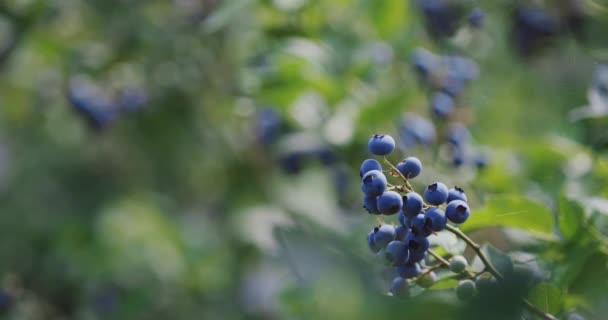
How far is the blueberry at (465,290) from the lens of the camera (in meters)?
0.67

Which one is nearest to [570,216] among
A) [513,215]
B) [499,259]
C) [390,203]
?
[513,215]

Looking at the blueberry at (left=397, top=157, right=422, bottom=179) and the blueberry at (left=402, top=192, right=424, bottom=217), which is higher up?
the blueberry at (left=397, top=157, right=422, bottom=179)

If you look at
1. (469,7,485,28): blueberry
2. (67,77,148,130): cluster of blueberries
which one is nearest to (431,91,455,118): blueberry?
(469,7,485,28): blueberry

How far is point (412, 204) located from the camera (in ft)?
2.28

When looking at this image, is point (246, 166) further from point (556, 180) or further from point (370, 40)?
point (556, 180)

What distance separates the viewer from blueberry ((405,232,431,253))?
27.8 inches

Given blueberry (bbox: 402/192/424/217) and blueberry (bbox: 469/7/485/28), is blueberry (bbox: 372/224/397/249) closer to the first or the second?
blueberry (bbox: 402/192/424/217)

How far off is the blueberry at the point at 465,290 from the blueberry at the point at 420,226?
6 cm

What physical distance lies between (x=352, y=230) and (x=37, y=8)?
1.02 meters

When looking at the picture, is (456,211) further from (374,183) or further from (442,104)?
(442,104)

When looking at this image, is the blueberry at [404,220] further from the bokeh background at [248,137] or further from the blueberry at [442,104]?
the blueberry at [442,104]

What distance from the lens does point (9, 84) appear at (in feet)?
7.82

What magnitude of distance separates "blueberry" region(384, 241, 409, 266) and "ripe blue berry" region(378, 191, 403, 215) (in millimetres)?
32

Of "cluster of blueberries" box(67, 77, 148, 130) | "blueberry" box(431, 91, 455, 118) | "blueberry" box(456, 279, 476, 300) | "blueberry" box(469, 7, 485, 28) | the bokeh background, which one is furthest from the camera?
"cluster of blueberries" box(67, 77, 148, 130)
